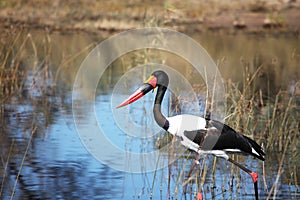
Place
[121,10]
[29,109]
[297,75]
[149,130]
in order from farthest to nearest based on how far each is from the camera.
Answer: [121,10], [297,75], [29,109], [149,130]

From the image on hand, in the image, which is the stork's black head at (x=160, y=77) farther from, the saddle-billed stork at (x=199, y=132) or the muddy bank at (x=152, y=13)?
the muddy bank at (x=152, y=13)

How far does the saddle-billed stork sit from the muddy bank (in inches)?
713

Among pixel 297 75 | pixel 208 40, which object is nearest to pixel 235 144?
pixel 297 75

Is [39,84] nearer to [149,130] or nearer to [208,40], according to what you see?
[149,130]

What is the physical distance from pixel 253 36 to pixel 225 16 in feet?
17.5

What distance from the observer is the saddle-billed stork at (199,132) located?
21.7 ft

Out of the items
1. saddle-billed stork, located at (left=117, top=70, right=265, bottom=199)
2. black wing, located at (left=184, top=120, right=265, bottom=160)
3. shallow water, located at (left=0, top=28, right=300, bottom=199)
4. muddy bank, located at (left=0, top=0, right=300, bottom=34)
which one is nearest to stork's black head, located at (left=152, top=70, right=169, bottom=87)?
saddle-billed stork, located at (left=117, top=70, right=265, bottom=199)

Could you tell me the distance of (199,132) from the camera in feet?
21.7

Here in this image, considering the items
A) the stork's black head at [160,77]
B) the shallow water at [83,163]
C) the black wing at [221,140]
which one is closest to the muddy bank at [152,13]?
the shallow water at [83,163]

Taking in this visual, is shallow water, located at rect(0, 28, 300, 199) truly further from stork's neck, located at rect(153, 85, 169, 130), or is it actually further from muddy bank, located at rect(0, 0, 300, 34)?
muddy bank, located at rect(0, 0, 300, 34)

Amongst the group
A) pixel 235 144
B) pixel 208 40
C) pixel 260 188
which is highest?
pixel 208 40

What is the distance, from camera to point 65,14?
28.2 metres

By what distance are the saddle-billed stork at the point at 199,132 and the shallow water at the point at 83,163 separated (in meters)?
0.23

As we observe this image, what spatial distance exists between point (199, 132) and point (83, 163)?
199cm
